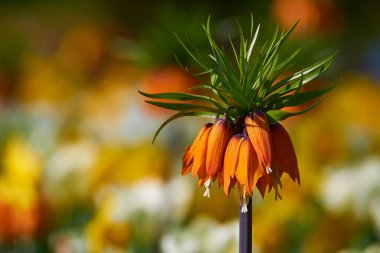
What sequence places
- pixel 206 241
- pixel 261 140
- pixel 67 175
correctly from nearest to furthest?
pixel 261 140, pixel 206 241, pixel 67 175

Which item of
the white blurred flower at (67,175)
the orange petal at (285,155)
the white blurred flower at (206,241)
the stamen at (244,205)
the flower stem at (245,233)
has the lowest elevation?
the flower stem at (245,233)

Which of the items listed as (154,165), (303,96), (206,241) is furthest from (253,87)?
(154,165)

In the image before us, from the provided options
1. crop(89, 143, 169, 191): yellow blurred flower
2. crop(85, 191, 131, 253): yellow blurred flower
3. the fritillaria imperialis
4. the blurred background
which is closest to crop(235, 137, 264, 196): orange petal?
the fritillaria imperialis

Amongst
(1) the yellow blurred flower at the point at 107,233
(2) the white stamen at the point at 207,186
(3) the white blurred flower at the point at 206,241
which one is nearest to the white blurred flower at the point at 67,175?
(1) the yellow blurred flower at the point at 107,233

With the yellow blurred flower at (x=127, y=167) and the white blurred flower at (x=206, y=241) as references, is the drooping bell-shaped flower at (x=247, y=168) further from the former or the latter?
the yellow blurred flower at (x=127, y=167)

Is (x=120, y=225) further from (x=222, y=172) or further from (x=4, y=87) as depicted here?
(x=4, y=87)

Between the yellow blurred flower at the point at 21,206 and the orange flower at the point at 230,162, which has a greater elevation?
the yellow blurred flower at the point at 21,206

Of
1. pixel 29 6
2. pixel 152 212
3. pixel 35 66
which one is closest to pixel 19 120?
pixel 35 66

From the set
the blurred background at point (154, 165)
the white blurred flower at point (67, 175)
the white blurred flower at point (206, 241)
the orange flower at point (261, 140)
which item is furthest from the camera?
the white blurred flower at point (67, 175)

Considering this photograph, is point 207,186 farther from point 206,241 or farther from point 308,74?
point 206,241
